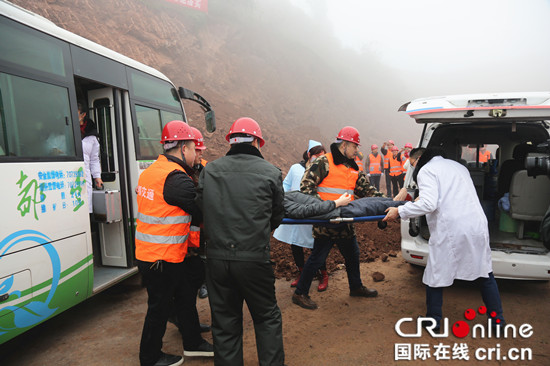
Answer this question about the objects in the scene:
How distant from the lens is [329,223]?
11.2 feet

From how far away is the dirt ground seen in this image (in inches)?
126

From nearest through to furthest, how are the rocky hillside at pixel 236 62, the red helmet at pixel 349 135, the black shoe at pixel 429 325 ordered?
the black shoe at pixel 429 325
the red helmet at pixel 349 135
the rocky hillside at pixel 236 62

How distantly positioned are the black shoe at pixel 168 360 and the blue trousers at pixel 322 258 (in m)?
1.61

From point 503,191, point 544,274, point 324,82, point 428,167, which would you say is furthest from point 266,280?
point 324,82

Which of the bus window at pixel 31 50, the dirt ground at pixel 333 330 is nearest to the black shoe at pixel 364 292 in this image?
the dirt ground at pixel 333 330

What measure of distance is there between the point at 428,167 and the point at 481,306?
2.01 meters

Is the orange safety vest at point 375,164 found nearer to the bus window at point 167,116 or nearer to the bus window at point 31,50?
the bus window at point 167,116

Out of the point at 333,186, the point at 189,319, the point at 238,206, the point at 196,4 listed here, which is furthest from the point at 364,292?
the point at 196,4

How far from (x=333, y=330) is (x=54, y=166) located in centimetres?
323

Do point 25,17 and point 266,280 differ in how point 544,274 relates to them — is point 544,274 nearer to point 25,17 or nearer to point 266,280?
point 266,280

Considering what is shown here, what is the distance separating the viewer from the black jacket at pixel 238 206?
2443 mm

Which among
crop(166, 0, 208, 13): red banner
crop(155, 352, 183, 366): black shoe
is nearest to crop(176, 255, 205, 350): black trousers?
crop(155, 352, 183, 366): black shoe

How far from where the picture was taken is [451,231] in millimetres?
3311

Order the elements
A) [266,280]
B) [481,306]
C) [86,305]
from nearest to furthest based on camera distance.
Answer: [266,280] → [481,306] → [86,305]
